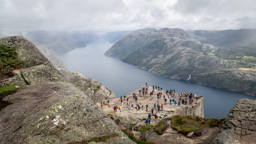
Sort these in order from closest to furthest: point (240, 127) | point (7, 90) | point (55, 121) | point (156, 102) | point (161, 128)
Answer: point (55, 121), point (7, 90), point (240, 127), point (161, 128), point (156, 102)

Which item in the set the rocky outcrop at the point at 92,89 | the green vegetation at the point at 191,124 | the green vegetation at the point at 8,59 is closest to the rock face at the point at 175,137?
the green vegetation at the point at 191,124

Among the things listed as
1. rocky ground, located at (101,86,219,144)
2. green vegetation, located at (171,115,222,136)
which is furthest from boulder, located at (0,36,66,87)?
green vegetation, located at (171,115,222,136)

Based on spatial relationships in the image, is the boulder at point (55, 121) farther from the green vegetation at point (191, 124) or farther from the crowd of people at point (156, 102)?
the crowd of people at point (156, 102)

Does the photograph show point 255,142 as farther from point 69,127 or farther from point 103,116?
point 69,127

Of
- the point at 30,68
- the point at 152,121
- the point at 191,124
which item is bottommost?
the point at 152,121

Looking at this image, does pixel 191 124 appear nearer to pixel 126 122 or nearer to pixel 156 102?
pixel 126 122

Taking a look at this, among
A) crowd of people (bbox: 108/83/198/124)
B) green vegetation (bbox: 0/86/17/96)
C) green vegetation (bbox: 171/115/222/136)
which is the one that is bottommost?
crowd of people (bbox: 108/83/198/124)

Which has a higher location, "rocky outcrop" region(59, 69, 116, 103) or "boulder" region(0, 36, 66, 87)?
"boulder" region(0, 36, 66, 87)

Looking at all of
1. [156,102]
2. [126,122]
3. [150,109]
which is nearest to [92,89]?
[156,102]

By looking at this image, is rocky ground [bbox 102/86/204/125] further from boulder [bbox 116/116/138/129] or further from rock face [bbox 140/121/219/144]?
rock face [bbox 140/121/219/144]
